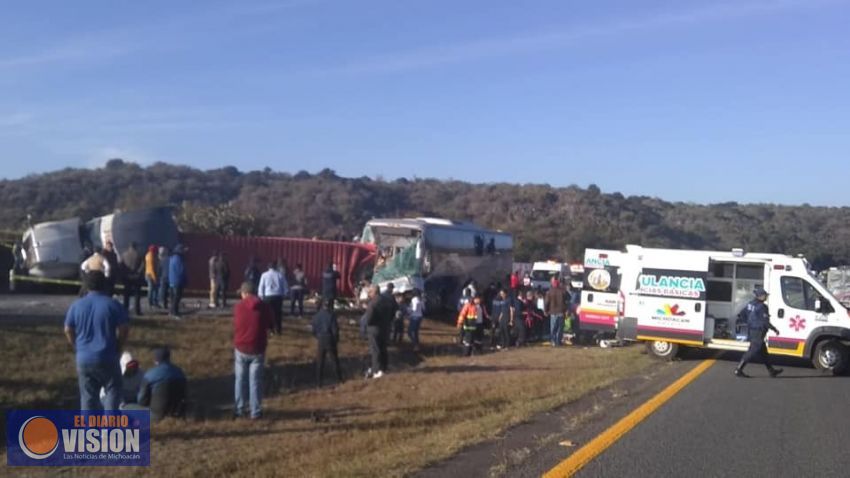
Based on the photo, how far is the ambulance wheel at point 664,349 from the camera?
19.2 metres

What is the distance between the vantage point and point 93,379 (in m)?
9.00

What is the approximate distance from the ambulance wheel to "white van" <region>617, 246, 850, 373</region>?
22mm

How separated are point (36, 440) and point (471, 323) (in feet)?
44.0

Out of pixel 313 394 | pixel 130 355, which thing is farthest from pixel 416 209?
pixel 130 355

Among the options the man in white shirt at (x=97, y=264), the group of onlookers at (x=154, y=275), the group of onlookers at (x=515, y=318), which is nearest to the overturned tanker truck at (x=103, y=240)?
the group of onlookers at (x=154, y=275)

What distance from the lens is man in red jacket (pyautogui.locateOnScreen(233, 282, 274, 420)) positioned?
37.1ft

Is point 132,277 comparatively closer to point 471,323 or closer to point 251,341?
point 471,323

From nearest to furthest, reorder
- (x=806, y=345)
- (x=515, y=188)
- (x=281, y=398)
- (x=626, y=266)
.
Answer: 1. (x=281, y=398)
2. (x=806, y=345)
3. (x=626, y=266)
4. (x=515, y=188)

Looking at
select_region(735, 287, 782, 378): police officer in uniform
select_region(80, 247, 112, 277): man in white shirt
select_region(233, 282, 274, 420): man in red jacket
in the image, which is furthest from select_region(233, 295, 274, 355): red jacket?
select_region(735, 287, 782, 378): police officer in uniform

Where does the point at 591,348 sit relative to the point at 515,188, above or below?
below

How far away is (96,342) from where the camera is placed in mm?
8945

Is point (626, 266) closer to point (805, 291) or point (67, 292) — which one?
point (805, 291)

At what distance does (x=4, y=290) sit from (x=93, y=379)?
64.9 feet

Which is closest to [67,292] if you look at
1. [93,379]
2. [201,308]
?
[201,308]
